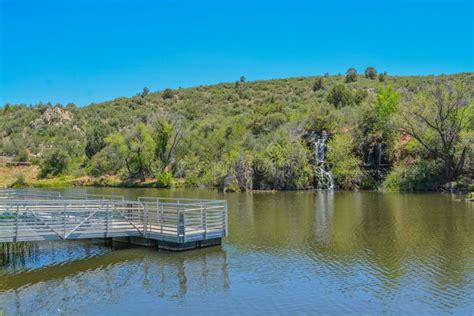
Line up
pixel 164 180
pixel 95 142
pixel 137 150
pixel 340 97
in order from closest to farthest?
pixel 164 180, pixel 137 150, pixel 340 97, pixel 95 142

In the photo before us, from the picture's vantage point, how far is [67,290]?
48.1ft

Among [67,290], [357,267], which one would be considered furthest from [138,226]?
[357,267]

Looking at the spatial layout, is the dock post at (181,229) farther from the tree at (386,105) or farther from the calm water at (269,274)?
the tree at (386,105)

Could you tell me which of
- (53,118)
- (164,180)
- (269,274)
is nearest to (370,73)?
(164,180)

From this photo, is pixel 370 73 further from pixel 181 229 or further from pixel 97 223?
pixel 97 223

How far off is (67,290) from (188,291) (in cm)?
383

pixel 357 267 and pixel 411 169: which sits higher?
pixel 411 169

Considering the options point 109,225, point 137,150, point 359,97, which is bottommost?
point 109,225

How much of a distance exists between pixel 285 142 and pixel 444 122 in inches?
728

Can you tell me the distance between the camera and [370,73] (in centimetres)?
11400

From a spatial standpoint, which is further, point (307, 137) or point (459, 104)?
point (307, 137)

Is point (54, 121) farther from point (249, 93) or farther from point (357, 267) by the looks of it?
point (357, 267)

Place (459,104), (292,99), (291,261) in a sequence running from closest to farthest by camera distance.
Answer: (291,261)
(459,104)
(292,99)

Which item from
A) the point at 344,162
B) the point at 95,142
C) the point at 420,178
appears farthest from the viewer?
the point at 95,142
